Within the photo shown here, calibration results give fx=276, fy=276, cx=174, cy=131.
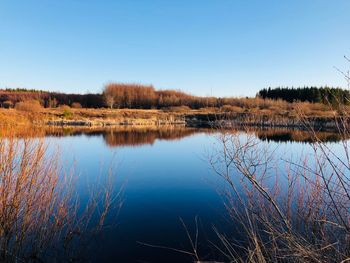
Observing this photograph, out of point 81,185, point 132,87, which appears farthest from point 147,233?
point 132,87

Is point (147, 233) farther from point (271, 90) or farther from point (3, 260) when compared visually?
point (271, 90)

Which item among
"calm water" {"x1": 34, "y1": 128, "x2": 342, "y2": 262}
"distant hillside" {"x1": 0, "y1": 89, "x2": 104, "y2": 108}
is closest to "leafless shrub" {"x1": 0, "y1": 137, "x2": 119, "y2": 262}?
"calm water" {"x1": 34, "y1": 128, "x2": 342, "y2": 262}

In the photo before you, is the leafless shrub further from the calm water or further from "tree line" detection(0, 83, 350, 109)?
"tree line" detection(0, 83, 350, 109)

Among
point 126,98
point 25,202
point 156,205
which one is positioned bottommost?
point 156,205

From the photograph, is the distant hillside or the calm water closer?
the calm water

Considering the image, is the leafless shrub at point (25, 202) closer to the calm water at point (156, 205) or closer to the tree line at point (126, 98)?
the calm water at point (156, 205)

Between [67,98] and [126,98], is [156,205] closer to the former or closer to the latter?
[126,98]

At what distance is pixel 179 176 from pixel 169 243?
16.9 ft

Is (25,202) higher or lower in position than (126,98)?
lower

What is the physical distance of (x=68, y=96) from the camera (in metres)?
64.6

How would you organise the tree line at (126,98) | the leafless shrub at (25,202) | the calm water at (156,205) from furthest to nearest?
the tree line at (126,98), the calm water at (156,205), the leafless shrub at (25,202)

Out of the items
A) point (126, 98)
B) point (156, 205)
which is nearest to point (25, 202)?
point (156, 205)

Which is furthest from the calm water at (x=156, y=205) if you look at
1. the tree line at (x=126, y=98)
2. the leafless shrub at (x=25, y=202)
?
the tree line at (x=126, y=98)

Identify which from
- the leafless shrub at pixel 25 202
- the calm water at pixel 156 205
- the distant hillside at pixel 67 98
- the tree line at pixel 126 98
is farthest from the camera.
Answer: the distant hillside at pixel 67 98
